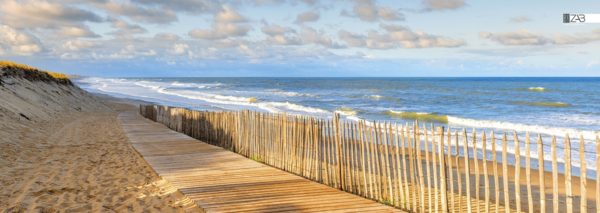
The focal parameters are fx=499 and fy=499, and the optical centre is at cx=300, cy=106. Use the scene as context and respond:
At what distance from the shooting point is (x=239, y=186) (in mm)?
6965

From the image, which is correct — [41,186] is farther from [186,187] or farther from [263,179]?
[263,179]

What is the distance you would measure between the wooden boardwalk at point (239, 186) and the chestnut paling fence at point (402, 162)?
31cm

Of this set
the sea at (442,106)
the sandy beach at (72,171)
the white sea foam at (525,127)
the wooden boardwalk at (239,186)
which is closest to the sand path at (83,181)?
the sandy beach at (72,171)

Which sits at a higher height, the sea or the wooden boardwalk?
the wooden boardwalk

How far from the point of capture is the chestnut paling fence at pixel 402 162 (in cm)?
462

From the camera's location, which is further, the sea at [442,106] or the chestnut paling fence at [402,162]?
the sea at [442,106]

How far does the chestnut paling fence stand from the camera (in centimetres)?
462

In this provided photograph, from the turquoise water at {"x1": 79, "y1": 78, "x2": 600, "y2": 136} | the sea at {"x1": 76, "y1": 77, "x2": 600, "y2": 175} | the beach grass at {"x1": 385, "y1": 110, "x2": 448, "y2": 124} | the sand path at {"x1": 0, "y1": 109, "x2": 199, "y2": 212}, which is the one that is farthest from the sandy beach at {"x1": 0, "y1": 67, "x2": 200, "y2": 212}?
the beach grass at {"x1": 385, "y1": 110, "x2": 448, "y2": 124}

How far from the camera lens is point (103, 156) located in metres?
10.9

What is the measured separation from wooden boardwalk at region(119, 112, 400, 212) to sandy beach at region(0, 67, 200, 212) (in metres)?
0.22

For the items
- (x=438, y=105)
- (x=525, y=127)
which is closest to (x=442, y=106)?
(x=438, y=105)

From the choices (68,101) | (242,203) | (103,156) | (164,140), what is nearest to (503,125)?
(164,140)

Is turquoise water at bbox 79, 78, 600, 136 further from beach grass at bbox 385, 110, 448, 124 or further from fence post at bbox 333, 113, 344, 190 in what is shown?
fence post at bbox 333, 113, 344, 190

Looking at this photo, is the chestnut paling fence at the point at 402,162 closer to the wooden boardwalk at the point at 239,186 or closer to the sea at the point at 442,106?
the wooden boardwalk at the point at 239,186
